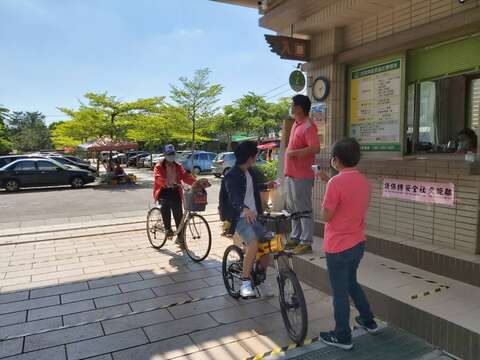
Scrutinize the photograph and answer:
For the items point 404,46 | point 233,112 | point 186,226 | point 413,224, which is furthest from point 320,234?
point 233,112

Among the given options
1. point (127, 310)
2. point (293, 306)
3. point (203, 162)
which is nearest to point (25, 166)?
point (203, 162)

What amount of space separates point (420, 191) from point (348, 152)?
80.1 inches

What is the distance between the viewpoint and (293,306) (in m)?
3.12

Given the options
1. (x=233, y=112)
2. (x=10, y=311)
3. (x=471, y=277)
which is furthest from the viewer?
(x=233, y=112)

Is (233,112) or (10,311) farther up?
(233,112)

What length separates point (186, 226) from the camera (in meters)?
5.68

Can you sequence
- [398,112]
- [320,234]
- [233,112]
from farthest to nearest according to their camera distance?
[233,112] → [320,234] → [398,112]

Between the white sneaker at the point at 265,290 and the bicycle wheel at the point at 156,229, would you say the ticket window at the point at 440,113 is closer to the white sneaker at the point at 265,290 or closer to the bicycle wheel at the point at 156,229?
the white sneaker at the point at 265,290

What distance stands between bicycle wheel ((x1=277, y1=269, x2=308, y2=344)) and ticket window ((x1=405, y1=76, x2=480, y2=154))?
245 centimetres

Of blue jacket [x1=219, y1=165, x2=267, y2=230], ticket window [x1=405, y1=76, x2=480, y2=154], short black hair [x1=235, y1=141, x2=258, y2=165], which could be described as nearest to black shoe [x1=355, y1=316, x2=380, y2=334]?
blue jacket [x1=219, y1=165, x2=267, y2=230]

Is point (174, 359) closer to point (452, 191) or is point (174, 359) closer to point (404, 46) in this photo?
point (452, 191)

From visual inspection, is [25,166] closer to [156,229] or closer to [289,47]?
[156,229]

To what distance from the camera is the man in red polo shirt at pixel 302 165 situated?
4328mm

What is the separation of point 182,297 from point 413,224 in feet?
8.89
